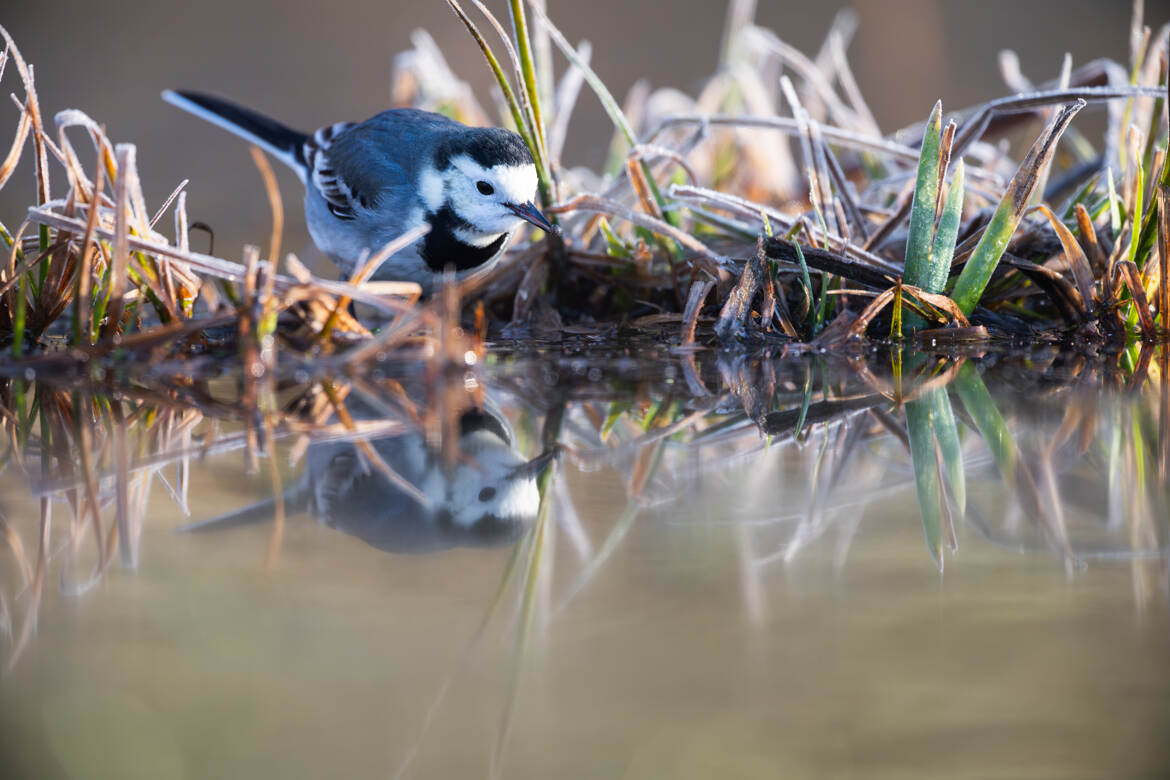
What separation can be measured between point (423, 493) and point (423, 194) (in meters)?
2.10

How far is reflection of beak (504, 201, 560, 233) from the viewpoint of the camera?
3.07 metres

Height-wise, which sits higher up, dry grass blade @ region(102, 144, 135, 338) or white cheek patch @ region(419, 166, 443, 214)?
white cheek patch @ region(419, 166, 443, 214)

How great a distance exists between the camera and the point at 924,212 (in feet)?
8.51

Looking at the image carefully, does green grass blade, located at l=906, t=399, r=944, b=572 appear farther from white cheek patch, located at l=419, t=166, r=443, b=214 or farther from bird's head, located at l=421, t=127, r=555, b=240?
white cheek patch, located at l=419, t=166, r=443, b=214

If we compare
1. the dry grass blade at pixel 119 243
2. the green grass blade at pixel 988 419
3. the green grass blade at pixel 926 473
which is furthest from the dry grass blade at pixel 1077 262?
the dry grass blade at pixel 119 243

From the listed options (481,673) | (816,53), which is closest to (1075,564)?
(481,673)

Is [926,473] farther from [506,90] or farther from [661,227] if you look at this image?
[506,90]

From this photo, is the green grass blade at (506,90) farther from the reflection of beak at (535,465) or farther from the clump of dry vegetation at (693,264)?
the reflection of beak at (535,465)

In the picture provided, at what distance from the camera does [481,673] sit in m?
0.94

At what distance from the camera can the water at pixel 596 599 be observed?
2.78 feet

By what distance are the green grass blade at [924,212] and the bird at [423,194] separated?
1.01m

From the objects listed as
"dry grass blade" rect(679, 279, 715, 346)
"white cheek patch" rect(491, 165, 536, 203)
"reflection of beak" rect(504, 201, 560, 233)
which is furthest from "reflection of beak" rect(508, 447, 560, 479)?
"white cheek patch" rect(491, 165, 536, 203)

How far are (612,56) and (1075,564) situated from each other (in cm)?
763

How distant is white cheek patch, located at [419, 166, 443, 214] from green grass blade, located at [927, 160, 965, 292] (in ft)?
4.93
